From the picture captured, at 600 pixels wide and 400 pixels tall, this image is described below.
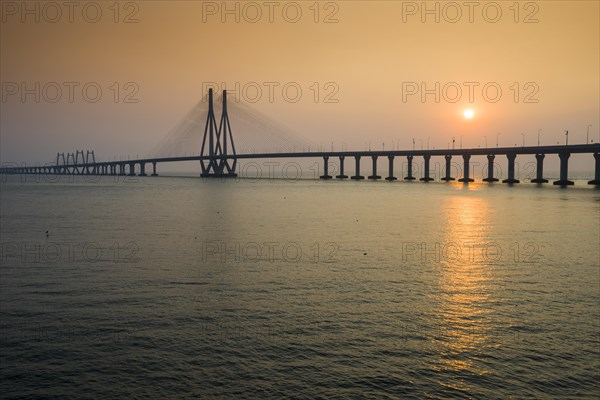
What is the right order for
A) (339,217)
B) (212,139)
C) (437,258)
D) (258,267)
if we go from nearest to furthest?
1. (258,267)
2. (437,258)
3. (339,217)
4. (212,139)

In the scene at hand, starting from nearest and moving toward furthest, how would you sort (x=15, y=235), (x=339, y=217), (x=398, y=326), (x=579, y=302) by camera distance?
(x=398, y=326)
(x=579, y=302)
(x=15, y=235)
(x=339, y=217)

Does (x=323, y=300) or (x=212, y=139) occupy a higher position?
(x=212, y=139)

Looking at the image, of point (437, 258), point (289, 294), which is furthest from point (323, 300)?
point (437, 258)

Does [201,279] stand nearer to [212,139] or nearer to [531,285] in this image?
[531,285]

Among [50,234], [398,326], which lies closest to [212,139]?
[50,234]

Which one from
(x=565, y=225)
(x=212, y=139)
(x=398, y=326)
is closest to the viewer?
(x=398, y=326)

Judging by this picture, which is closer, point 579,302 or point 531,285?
point 579,302

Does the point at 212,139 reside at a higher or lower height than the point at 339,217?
higher

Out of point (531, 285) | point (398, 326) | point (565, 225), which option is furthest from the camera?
point (565, 225)

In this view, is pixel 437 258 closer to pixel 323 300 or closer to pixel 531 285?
pixel 531 285
